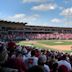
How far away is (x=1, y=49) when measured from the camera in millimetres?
6820

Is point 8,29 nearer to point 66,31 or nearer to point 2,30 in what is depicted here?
point 2,30

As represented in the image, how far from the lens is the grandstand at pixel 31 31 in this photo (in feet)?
320

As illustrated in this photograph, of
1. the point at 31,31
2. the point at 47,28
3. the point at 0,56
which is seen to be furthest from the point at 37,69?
the point at 47,28

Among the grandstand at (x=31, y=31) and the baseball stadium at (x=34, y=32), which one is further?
the grandstand at (x=31, y=31)

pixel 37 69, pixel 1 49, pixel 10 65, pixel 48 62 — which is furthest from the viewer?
pixel 48 62

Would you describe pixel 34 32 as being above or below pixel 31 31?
below

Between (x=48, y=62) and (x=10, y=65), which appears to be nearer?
(x=10, y=65)

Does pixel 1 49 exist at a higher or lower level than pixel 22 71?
higher

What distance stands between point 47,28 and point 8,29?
19.4 m

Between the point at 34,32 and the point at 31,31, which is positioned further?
the point at 34,32

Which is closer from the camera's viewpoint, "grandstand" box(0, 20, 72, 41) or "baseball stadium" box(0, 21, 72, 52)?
"baseball stadium" box(0, 21, 72, 52)

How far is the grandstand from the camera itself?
9744 centimetres

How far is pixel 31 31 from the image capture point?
109m

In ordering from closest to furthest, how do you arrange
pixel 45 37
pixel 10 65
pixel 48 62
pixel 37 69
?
pixel 37 69 < pixel 10 65 < pixel 48 62 < pixel 45 37
